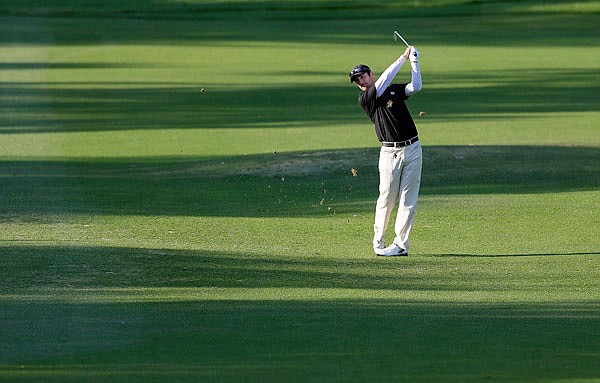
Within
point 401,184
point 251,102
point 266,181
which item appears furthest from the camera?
point 251,102

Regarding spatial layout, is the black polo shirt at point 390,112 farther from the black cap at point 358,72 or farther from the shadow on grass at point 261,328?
the shadow on grass at point 261,328

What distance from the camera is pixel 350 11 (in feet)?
183

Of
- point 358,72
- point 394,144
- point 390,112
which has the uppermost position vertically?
point 358,72

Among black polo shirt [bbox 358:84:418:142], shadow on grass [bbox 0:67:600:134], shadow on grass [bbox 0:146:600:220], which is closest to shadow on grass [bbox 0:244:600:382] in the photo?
black polo shirt [bbox 358:84:418:142]

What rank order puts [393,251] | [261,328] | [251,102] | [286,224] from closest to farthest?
[261,328] < [393,251] < [286,224] < [251,102]

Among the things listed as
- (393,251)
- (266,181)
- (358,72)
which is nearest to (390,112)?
(358,72)

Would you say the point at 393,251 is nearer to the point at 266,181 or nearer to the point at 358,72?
the point at 358,72

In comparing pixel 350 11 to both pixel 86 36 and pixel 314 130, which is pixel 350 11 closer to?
pixel 86 36

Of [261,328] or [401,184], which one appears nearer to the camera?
[261,328]

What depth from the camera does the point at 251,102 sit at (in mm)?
31250

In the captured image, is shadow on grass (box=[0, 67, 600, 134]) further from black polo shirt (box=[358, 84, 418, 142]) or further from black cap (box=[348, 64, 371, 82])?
black cap (box=[348, 64, 371, 82])

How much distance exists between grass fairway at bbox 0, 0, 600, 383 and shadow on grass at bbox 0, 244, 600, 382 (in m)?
0.03

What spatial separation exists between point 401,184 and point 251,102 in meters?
18.1

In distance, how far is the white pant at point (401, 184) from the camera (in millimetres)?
13281
